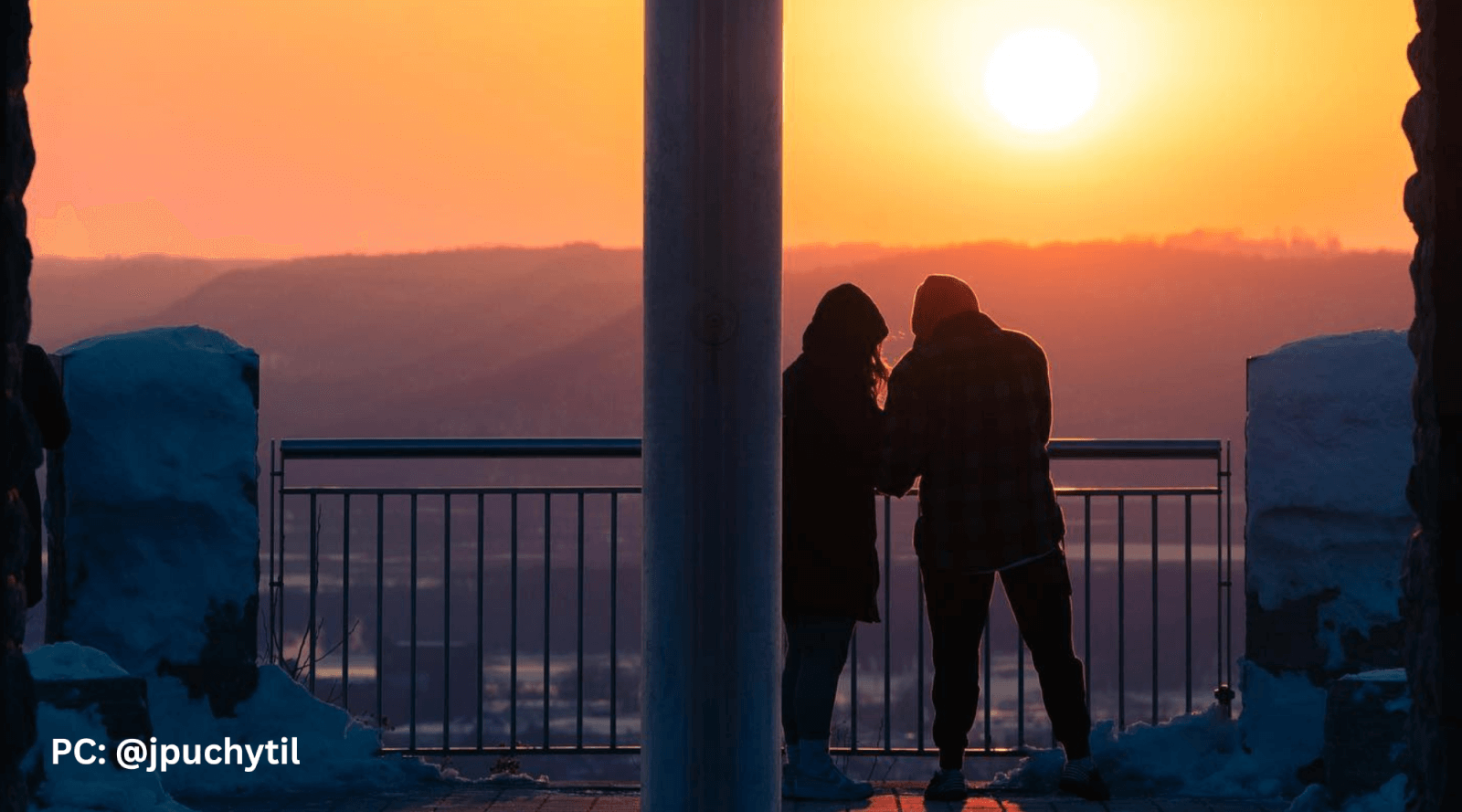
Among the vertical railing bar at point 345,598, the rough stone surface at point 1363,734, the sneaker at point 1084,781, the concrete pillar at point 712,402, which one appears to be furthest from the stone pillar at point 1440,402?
the vertical railing bar at point 345,598

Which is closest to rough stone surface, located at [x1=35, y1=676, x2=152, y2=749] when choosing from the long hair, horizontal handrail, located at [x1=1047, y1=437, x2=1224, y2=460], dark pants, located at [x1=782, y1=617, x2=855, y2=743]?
dark pants, located at [x1=782, y1=617, x2=855, y2=743]

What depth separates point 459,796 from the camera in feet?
22.5

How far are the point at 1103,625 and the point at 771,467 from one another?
97.3 m

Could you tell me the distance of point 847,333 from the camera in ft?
22.2

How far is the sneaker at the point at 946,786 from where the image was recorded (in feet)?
22.1

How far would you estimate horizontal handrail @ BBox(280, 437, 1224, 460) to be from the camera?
25.0 ft

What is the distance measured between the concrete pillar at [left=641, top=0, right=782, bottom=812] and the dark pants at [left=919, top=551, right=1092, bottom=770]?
211 cm

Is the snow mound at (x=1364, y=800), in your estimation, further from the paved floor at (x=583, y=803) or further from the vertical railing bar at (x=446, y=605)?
the vertical railing bar at (x=446, y=605)

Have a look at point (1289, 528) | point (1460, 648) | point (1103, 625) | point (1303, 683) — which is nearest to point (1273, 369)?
point (1289, 528)

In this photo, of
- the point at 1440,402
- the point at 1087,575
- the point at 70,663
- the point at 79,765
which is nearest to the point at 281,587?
the point at 70,663

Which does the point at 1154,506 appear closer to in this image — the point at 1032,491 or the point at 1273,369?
the point at 1273,369

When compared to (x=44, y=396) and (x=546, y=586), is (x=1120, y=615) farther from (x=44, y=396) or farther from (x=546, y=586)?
(x=44, y=396)

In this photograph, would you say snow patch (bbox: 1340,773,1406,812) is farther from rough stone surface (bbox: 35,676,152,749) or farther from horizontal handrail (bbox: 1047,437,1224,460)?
rough stone surface (bbox: 35,676,152,749)

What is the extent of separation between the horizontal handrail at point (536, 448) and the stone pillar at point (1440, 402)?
3747mm
